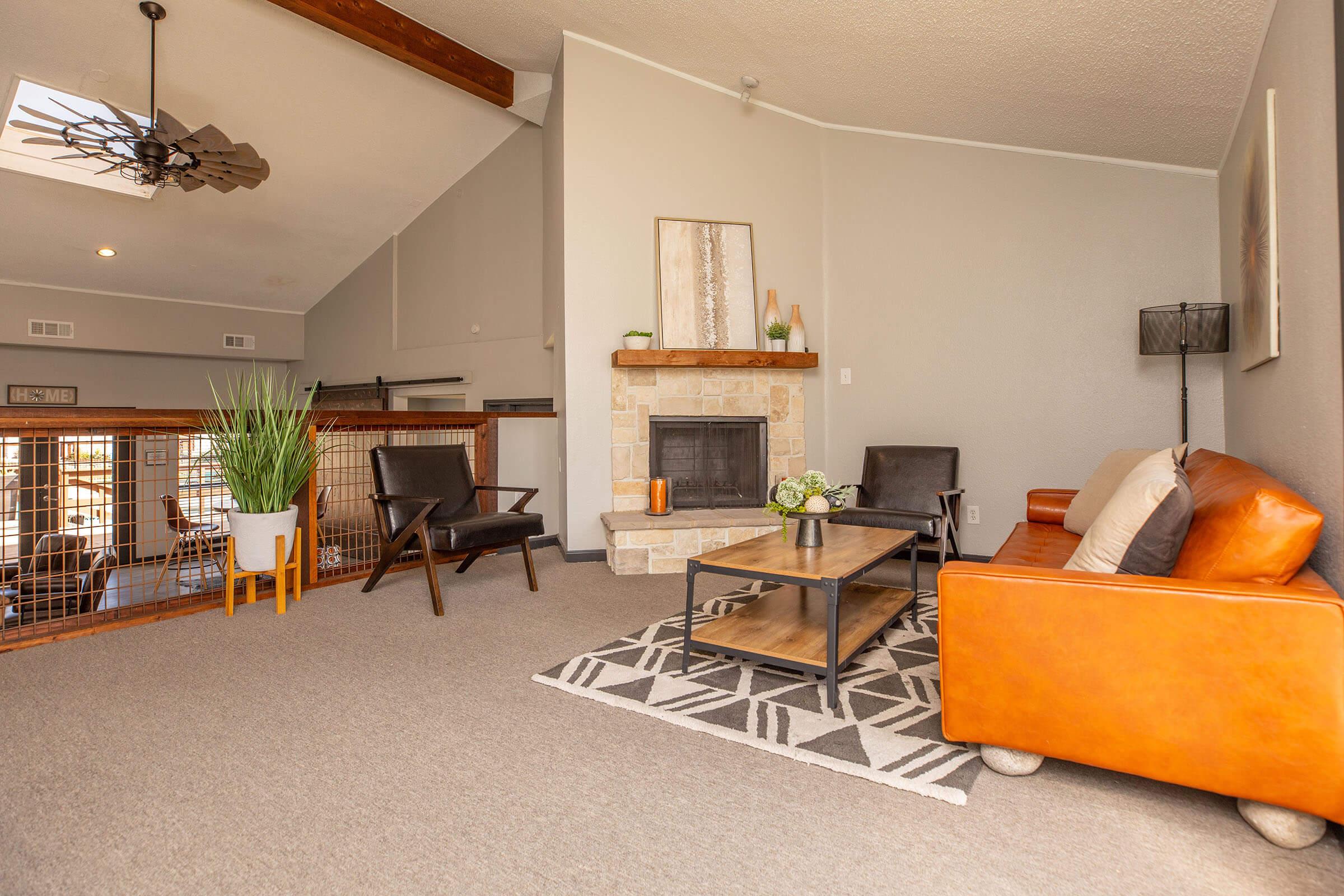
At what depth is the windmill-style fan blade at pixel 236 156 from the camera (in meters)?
4.39

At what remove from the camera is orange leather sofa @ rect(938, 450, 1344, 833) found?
4.62 feet

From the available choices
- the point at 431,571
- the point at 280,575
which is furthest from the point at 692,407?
the point at 280,575

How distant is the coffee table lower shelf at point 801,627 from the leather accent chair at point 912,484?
1072 millimetres

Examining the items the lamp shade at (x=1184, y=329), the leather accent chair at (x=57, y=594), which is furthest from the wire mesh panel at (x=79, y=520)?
the lamp shade at (x=1184, y=329)

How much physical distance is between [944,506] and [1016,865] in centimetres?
275

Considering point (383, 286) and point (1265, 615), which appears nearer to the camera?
point (1265, 615)

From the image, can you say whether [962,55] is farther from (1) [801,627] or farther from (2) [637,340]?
(1) [801,627]

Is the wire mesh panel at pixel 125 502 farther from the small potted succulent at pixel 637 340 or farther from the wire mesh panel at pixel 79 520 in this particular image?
the small potted succulent at pixel 637 340

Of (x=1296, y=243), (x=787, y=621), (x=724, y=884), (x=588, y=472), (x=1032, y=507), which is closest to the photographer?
(x=724, y=884)

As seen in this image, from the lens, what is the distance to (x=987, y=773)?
5.92 ft

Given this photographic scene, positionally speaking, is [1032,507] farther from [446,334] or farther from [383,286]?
[383,286]

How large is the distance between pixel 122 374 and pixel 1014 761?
10.2 m

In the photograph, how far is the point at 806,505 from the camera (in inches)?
113

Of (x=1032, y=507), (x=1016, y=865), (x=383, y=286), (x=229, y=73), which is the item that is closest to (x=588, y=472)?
(x=1032, y=507)
